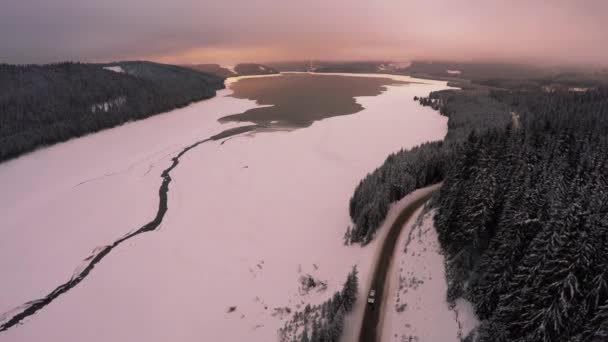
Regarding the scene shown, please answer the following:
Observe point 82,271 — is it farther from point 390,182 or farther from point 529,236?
point 529,236

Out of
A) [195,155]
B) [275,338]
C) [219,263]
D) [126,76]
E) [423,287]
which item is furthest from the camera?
[126,76]

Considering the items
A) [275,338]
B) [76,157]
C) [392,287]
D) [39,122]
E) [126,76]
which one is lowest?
[275,338]

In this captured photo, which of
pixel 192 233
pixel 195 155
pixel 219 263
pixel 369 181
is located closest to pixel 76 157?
pixel 195 155

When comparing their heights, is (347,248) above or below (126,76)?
below

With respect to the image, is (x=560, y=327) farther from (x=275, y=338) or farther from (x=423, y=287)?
(x=275, y=338)

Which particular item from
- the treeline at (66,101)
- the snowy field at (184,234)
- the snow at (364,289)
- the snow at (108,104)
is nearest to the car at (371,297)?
the snow at (364,289)

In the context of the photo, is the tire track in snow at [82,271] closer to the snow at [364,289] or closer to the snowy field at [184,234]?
the snowy field at [184,234]
